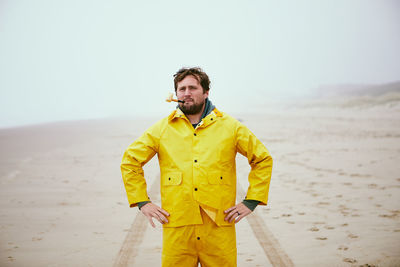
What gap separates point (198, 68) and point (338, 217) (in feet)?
12.9

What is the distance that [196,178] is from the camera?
2424 millimetres

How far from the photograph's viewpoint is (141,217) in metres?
5.71

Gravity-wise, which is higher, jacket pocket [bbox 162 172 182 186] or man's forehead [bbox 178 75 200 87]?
man's forehead [bbox 178 75 200 87]

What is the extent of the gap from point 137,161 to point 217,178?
594mm

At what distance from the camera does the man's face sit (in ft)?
8.25

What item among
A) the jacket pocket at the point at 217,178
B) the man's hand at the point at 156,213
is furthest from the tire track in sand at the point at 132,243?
the jacket pocket at the point at 217,178

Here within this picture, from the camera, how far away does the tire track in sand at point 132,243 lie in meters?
4.15

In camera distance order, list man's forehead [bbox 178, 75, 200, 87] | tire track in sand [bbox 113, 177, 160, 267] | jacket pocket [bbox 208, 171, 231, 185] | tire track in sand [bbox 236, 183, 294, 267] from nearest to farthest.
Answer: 1. jacket pocket [bbox 208, 171, 231, 185]
2. man's forehead [bbox 178, 75, 200, 87]
3. tire track in sand [bbox 236, 183, 294, 267]
4. tire track in sand [bbox 113, 177, 160, 267]

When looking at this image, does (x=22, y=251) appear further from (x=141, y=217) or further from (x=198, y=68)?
(x=198, y=68)

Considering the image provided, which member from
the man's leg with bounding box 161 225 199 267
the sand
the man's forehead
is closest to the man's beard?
the man's forehead

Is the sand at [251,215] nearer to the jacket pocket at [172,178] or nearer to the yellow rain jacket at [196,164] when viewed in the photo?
the yellow rain jacket at [196,164]

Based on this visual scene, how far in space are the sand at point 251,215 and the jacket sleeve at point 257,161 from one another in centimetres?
185

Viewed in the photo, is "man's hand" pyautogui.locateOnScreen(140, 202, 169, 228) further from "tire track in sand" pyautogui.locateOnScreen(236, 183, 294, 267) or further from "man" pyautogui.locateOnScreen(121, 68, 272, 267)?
"tire track in sand" pyautogui.locateOnScreen(236, 183, 294, 267)

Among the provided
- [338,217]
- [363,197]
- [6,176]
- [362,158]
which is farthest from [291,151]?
[6,176]
